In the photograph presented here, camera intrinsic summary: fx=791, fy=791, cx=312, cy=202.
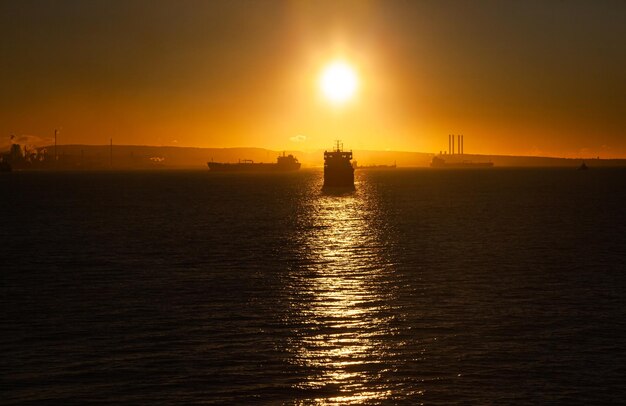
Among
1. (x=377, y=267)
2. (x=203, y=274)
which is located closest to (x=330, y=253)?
(x=377, y=267)

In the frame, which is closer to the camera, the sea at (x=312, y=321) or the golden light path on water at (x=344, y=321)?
the sea at (x=312, y=321)

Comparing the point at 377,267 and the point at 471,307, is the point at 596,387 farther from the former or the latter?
the point at 377,267

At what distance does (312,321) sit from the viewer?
113 feet

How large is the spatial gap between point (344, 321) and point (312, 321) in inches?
54.8

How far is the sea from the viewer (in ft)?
80.3

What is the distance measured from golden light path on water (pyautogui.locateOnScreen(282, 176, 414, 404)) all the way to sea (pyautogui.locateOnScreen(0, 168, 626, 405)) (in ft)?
0.32

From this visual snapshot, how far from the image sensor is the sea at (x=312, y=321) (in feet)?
80.3

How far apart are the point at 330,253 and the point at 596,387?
39215 mm

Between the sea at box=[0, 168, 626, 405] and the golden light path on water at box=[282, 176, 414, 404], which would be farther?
the golden light path on water at box=[282, 176, 414, 404]

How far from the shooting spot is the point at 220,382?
2492cm

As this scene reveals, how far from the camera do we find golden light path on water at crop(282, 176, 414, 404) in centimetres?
2478

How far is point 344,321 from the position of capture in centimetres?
3431

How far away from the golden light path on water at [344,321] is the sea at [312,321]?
0.10 metres

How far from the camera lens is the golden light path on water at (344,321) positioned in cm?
2478
